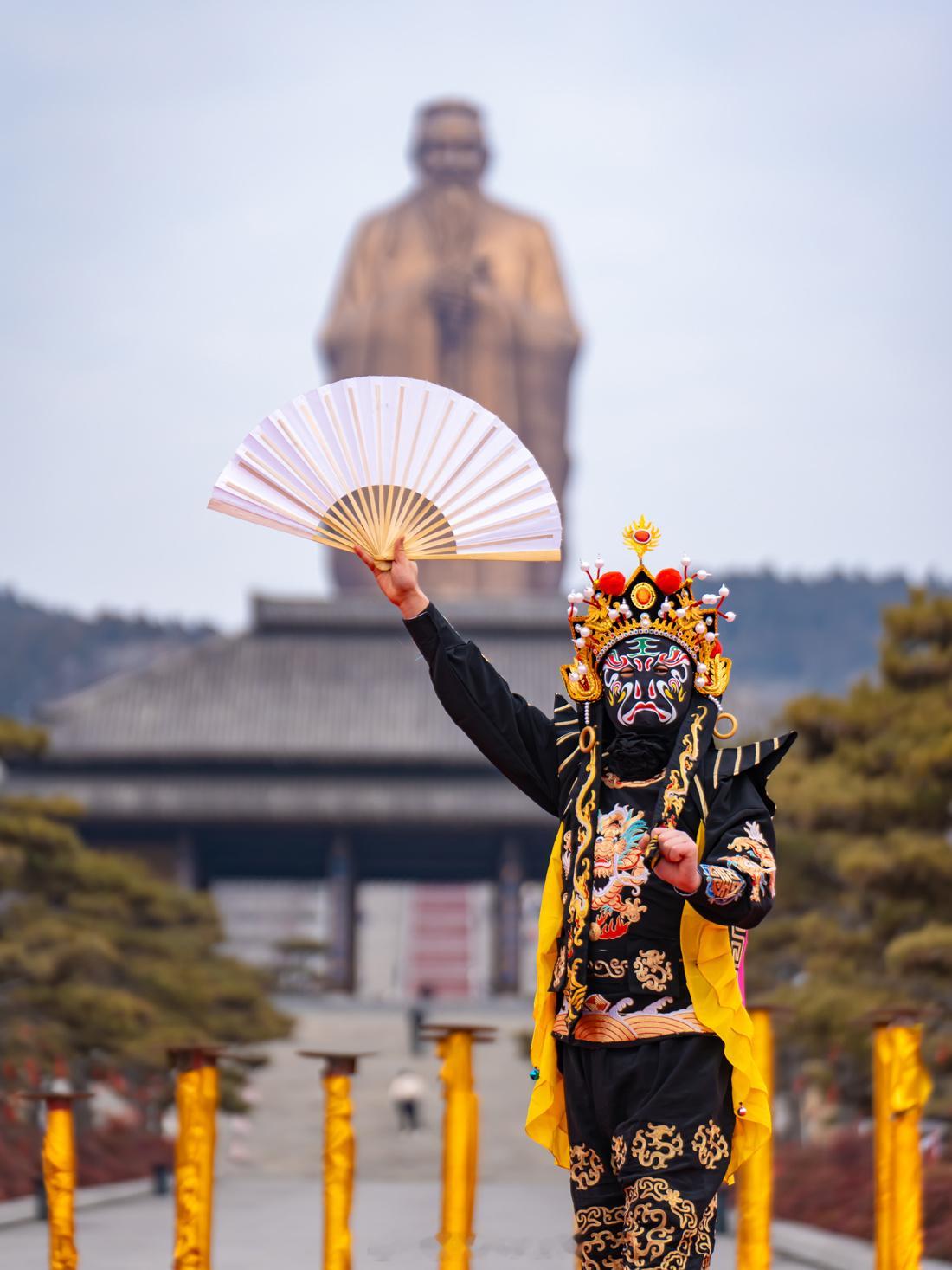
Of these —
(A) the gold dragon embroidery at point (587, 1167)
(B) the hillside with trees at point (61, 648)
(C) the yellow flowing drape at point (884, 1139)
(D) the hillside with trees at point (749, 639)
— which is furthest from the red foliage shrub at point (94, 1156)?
(B) the hillside with trees at point (61, 648)

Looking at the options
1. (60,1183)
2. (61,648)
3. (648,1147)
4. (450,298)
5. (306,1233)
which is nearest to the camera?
(648,1147)

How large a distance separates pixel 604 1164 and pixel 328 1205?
1.99m

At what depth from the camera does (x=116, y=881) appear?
1814 centimetres

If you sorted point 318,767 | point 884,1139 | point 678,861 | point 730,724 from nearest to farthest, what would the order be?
1. point 678,861
2. point 730,724
3. point 884,1139
4. point 318,767

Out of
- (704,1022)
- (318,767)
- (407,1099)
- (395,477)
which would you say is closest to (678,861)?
(704,1022)

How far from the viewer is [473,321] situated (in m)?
37.7

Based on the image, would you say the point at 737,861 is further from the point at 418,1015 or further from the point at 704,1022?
the point at 418,1015

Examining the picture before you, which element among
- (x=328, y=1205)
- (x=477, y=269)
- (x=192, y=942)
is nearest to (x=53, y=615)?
(x=477, y=269)

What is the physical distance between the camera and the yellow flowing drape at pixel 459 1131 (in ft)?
23.5

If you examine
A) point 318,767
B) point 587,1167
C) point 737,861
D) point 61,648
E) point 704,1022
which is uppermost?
point 61,648

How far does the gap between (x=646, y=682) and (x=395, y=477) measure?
2.95ft

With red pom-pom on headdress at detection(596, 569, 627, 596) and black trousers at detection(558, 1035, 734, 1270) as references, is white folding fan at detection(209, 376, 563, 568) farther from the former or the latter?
black trousers at detection(558, 1035, 734, 1270)

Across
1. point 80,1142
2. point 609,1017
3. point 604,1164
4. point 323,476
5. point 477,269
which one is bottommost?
point 80,1142

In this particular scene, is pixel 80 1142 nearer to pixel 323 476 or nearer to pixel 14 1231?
pixel 14 1231
